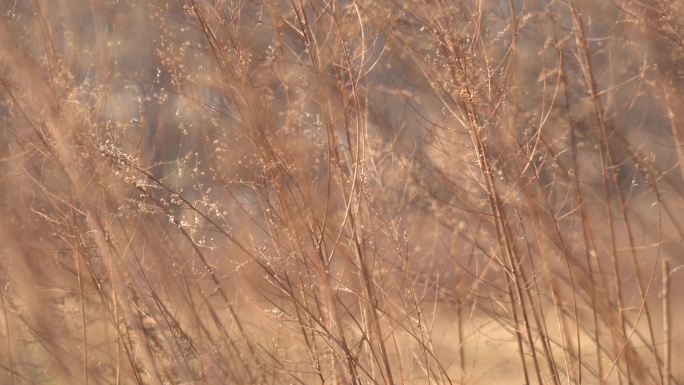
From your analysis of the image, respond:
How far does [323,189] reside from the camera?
2707 millimetres

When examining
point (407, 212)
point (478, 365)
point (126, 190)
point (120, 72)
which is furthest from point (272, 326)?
point (120, 72)

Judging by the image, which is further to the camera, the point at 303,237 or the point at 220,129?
the point at 220,129

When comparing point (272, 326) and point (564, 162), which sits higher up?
point (564, 162)

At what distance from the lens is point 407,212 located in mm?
3385

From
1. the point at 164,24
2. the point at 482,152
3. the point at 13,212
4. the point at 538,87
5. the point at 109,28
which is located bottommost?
the point at 482,152

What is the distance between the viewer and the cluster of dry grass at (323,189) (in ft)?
7.57

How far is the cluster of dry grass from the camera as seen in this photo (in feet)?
7.57

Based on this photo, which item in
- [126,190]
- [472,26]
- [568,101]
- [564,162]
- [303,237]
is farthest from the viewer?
[564,162]

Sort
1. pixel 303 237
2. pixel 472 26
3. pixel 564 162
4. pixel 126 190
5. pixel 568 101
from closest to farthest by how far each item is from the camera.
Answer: pixel 303 237 < pixel 126 190 < pixel 472 26 < pixel 568 101 < pixel 564 162

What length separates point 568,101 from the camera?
3.37m

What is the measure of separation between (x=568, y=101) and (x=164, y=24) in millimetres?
1774

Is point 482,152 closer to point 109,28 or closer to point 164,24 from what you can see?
point 164,24

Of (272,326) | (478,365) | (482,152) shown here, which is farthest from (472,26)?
(478,365)

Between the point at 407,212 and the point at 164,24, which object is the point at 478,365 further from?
the point at 164,24
